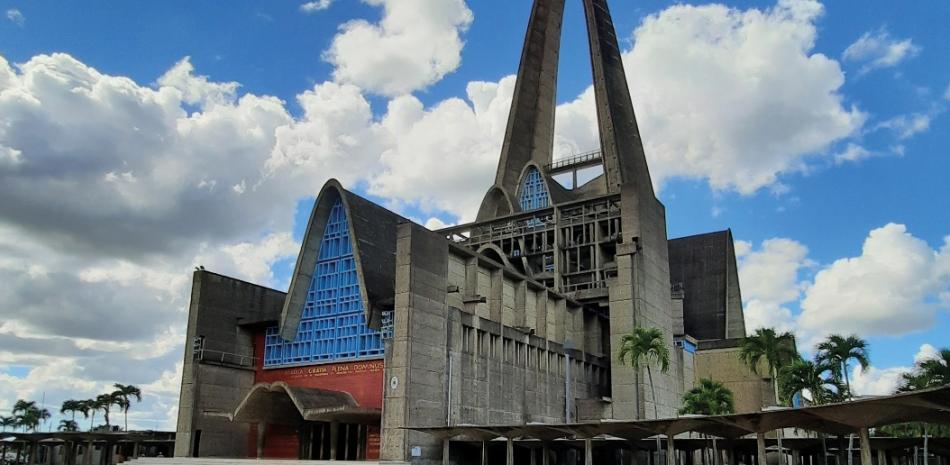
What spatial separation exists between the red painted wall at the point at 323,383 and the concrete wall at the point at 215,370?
1047mm

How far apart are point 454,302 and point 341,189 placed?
33.6 ft

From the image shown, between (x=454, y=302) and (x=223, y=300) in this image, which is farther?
(x=223, y=300)

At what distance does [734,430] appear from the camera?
29.8 metres

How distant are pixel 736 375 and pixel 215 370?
37261mm

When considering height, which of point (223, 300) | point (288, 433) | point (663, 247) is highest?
point (663, 247)

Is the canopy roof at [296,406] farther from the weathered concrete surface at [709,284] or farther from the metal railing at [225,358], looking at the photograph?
the weathered concrete surface at [709,284]

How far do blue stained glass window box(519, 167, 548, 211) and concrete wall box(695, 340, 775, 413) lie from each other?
19406 millimetres

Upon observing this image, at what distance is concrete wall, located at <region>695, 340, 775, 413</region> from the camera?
57.6m

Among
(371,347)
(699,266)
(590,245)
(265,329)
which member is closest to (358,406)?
(371,347)

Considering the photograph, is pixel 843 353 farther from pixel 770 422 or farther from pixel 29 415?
pixel 29 415

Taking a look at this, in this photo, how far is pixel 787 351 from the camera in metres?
47.9

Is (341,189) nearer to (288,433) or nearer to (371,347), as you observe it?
(371,347)

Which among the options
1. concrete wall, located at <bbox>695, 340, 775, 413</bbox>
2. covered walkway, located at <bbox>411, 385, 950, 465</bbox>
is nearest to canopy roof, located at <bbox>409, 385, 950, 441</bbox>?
covered walkway, located at <bbox>411, 385, 950, 465</bbox>

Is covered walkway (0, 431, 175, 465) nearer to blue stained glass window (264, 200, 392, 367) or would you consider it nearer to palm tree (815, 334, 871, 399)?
blue stained glass window (264, 200, 392, 367)
